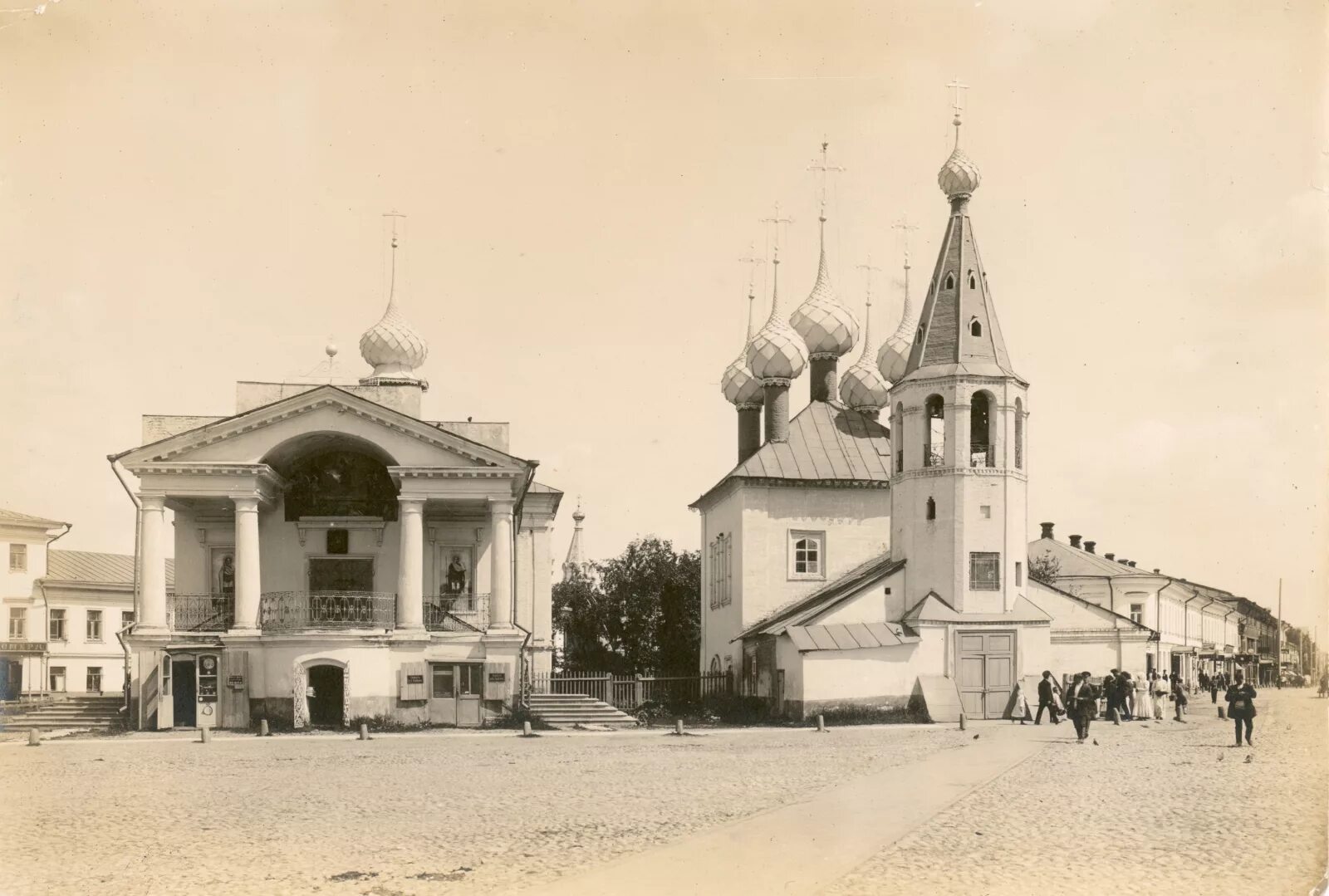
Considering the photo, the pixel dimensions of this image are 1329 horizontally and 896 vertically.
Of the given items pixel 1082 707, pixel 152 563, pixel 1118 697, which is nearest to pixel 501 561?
pixel 152 563

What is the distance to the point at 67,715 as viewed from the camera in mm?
34156

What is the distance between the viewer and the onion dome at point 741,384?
5219cm

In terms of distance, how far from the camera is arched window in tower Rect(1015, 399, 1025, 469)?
37156 mm

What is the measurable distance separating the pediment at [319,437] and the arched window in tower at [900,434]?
974 centimetres

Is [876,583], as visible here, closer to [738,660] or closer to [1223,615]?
[738,660]

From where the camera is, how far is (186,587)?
1465 inches

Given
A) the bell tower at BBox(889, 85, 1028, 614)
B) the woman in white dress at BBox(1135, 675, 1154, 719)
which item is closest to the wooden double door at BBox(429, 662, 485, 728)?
the bell tower at BBox(889, 85, 1028, 614)

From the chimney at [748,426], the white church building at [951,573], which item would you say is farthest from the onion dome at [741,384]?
the white church building at [951,573]

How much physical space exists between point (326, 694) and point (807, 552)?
15.6m

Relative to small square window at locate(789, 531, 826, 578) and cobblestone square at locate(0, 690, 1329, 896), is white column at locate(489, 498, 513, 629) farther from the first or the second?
small square window at locate(789, 531, 826, 578)

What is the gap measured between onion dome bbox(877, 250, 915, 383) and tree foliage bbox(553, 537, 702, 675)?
17064 millimetres

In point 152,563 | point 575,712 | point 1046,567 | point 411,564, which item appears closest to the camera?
point 152,563

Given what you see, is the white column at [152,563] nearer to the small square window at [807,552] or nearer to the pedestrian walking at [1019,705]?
the small square window at [807,552]

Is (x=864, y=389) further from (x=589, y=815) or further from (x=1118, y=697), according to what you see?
(x=589, y=815)
